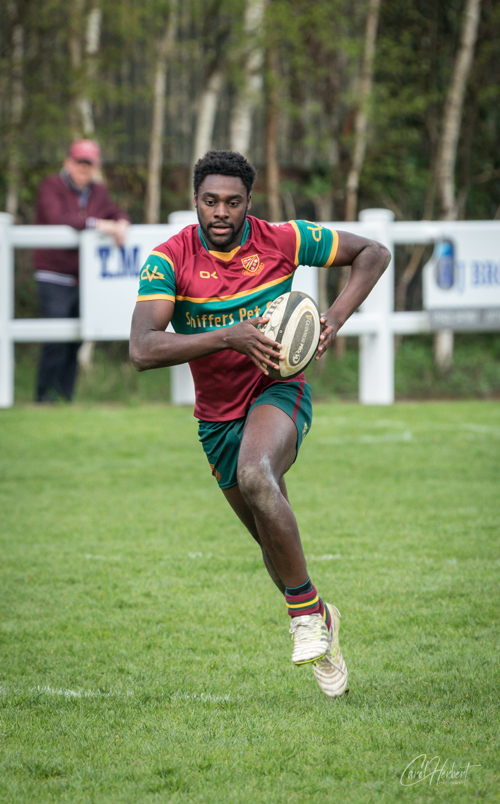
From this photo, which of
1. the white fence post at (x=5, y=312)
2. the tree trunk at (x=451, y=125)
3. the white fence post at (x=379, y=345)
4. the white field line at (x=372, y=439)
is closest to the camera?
the white field line at (x=372, y=439)

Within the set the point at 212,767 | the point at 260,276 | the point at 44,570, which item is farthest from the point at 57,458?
the point at 212,767

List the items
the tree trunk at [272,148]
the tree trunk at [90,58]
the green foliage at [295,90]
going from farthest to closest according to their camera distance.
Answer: the tree trunk at [272,148]
the tree trunk at [90,58]
the green foliage at [295,90]

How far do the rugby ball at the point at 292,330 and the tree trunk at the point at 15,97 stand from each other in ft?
34.9

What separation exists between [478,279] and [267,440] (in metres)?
8.95

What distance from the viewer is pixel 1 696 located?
4.01 meters

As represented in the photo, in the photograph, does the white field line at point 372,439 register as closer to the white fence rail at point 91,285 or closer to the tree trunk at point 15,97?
the white fence rail at point 91,285

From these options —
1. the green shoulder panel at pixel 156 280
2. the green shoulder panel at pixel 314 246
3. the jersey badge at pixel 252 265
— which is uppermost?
the green shoulder panel at pixel 314 246

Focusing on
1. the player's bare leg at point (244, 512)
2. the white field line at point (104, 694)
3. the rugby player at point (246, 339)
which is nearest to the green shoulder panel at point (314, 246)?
the rugby player at point (246, 339)

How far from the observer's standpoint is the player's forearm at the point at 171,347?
3.98m

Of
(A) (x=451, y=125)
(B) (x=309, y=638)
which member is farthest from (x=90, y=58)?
(B) (x=309, y=638)

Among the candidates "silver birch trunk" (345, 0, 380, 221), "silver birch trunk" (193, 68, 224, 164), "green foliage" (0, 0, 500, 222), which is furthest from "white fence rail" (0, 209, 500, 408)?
"silver birch trunk" (345, 0, 380, 221)

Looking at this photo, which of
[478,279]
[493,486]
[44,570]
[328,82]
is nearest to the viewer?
[44,570]

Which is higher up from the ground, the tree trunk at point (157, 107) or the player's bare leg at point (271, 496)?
the tree trunk at point (157, 107)

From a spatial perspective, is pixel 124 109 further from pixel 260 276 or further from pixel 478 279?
pixel 260 276
